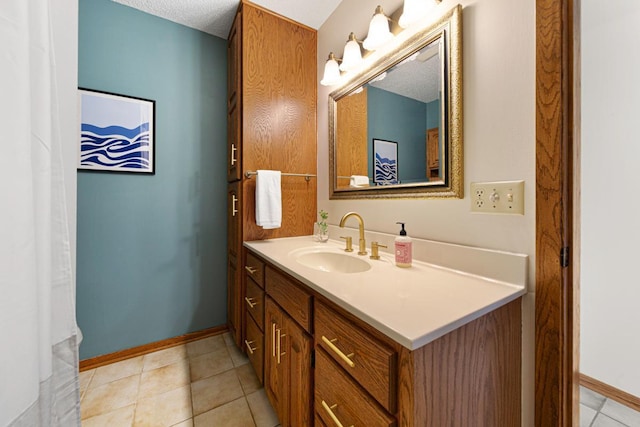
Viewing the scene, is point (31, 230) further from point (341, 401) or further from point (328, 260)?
point (328, 260)

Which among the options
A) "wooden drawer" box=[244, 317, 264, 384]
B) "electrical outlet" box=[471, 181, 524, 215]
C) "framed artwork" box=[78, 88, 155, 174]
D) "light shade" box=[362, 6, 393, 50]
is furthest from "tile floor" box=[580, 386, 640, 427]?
"framed artwork" box=[78, 88, 155, 174]

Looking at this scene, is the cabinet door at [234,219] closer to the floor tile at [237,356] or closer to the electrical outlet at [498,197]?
the floor tile at [237,356]

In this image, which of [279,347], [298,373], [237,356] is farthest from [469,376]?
[237,356]

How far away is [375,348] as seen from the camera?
561 mm

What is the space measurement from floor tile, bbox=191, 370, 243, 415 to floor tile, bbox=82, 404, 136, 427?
0.90ft

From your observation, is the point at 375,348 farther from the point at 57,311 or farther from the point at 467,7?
the point at 467,7

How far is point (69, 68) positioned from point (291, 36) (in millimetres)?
1467

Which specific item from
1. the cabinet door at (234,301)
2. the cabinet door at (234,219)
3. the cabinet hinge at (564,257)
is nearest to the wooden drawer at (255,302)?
the cabinet door at (234,301)

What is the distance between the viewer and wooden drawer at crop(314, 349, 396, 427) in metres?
0.57

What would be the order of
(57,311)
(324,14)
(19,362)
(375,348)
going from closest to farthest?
(19,362) → (57,311) → (375,348) → (324,14)

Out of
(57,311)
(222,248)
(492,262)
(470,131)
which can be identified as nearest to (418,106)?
(470,131)

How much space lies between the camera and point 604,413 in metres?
1.15

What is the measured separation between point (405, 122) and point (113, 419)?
6.45 feet

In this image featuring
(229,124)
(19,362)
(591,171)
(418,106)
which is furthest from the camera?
(229,124)
